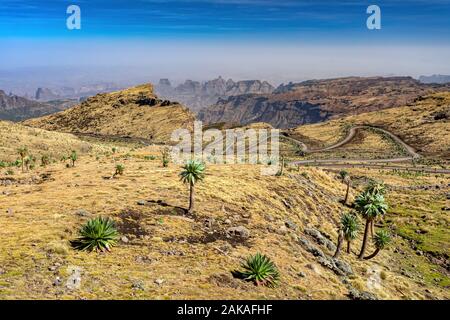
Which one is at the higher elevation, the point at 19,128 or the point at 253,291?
the point at 19,128

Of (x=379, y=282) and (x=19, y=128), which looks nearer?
(x=379, y=282)

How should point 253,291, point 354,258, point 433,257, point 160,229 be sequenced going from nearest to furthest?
point 253,291
point 160,229
point 354,258
point 433,257

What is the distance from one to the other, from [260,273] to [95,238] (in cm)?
1133

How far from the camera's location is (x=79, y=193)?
39.6 metres

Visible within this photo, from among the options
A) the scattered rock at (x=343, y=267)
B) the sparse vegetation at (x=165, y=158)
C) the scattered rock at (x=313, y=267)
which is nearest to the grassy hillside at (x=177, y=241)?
the scattered rock at (x=313, y=267)

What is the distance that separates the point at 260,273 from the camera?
26.3 metres

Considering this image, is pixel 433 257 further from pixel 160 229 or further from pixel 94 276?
pixel 94 276

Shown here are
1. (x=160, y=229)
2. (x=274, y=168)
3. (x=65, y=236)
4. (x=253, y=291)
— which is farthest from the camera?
(x=274, y=168)

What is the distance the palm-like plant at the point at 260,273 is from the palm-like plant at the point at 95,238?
929 cm

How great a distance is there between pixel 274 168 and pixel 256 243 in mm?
32898

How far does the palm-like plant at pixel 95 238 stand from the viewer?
88.6 feet

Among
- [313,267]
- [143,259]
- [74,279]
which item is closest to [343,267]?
[313,267]

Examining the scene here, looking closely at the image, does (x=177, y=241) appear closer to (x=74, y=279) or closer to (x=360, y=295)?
(x=74, y=279)
